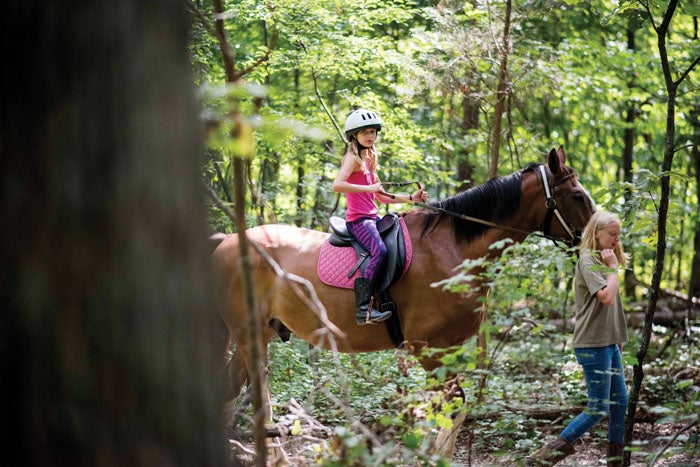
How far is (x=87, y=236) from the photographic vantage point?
4.48 ft

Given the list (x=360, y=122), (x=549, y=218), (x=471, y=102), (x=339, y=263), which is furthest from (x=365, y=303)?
(x=471, y=102)

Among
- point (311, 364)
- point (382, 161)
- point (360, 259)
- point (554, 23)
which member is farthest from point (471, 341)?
point (554, 23)

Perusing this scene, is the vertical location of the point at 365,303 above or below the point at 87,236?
below

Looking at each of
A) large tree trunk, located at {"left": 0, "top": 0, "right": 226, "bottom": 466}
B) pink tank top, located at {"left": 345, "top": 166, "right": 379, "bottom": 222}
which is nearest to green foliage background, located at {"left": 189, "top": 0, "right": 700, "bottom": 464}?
pink tank top, located at {"left": 345, "top": 166, "right": 379, "bottom": 222}

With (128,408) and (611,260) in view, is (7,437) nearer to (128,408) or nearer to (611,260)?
(128,408)

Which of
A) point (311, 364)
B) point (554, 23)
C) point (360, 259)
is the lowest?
point (311, 364)

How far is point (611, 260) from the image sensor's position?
14.1 feet

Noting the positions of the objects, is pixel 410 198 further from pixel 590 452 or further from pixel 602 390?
pixel 590 452

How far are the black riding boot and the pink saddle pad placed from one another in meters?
0.12

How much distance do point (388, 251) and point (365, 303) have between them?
0.46 meters

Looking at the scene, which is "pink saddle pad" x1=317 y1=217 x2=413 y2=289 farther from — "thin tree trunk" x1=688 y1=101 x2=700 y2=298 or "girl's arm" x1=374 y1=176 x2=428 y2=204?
"thin tree trunk" x1=688 y1=101 x2=700 y2=298

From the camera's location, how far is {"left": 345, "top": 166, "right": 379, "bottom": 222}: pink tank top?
5.26 m

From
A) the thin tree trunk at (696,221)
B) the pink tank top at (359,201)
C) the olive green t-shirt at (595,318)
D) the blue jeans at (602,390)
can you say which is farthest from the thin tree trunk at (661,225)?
the thin tree trunk at (696,221)

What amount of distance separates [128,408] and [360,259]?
3810 millimetres
